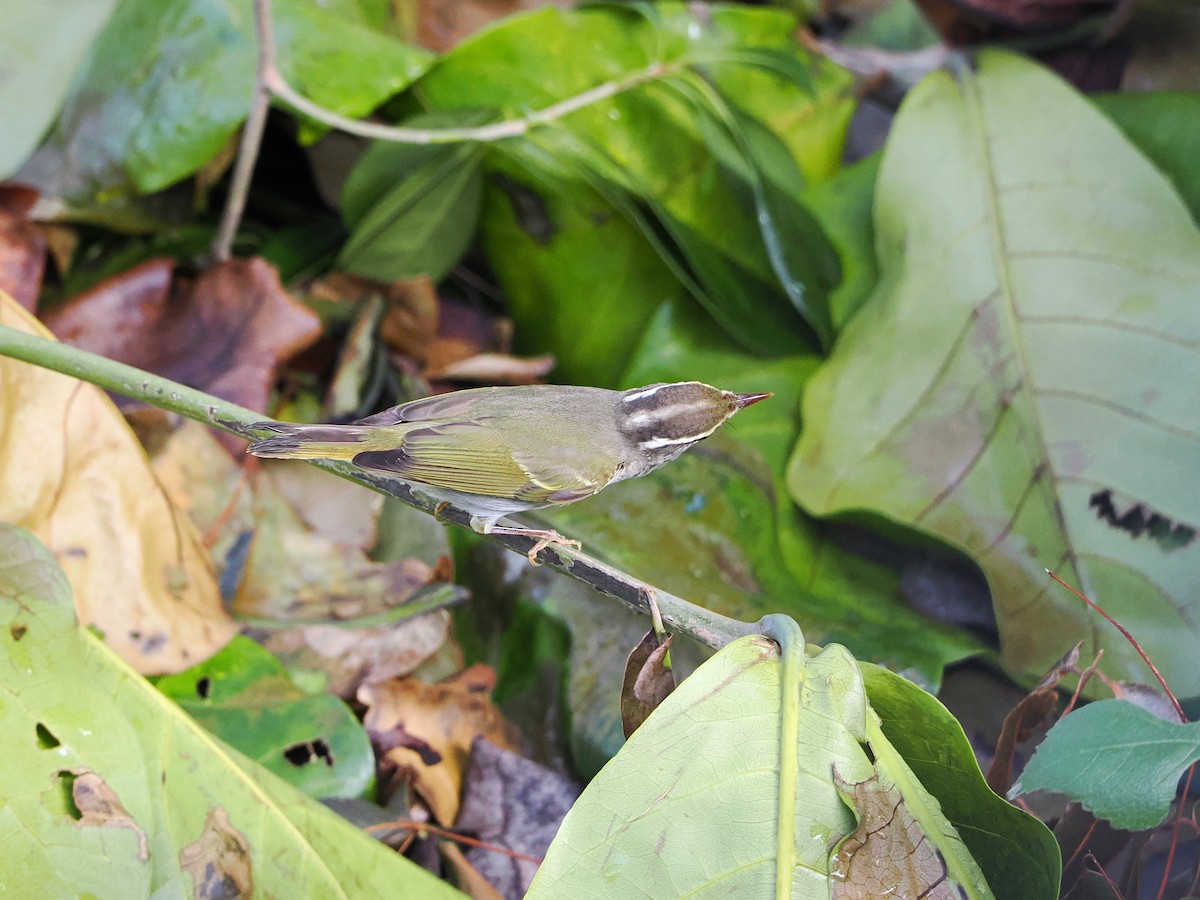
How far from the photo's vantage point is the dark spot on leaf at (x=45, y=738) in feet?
4.17

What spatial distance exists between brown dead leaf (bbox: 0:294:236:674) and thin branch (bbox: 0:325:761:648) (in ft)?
1.05

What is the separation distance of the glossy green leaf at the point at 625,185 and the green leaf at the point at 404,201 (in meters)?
0.13

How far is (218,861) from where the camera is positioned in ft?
4.30

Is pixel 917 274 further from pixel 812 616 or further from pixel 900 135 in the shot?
pixel 812 616

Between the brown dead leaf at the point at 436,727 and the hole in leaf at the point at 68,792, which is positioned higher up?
the hole in leaf at the point at 68,792

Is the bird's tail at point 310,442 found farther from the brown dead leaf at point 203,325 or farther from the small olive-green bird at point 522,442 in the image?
the brown dead leaf at point 203,325

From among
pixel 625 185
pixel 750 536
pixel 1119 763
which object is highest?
pixel 625 185

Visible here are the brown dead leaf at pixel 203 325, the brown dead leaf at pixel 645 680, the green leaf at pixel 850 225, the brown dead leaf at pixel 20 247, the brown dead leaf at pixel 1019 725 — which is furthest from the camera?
the green leaf at pixel 850 225

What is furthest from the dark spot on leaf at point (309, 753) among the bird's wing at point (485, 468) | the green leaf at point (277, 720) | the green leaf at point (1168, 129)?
the green leaf at point (1168, 129)

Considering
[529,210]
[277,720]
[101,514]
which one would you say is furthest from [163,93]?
[277,720]

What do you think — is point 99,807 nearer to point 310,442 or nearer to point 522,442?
point 310,442

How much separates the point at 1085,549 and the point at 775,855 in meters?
0.84

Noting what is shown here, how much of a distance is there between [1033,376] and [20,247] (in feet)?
6.10

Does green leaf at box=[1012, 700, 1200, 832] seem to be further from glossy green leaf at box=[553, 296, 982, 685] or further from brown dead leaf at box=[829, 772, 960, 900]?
glossy green leaf at box=[553, 296, 982, 685]
